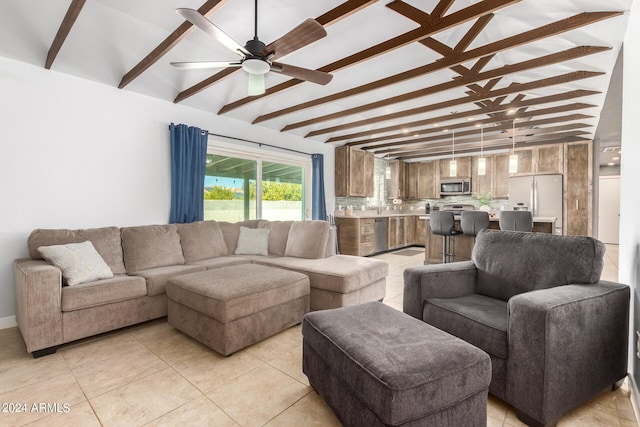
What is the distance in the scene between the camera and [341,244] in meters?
6.25

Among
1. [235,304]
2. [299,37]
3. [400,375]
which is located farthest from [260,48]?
[400,375]

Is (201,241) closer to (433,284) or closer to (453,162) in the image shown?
(433,284)

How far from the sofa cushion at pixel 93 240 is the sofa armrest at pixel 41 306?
476 mm

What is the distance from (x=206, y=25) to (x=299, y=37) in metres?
0.56

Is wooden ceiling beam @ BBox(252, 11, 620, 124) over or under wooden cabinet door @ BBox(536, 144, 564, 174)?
over

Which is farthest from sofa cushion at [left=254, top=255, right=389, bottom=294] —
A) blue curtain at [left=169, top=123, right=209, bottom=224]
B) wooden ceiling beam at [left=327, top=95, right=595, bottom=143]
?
wooden ceiling beam at [left=327, top=95, right=595, bottom=143]

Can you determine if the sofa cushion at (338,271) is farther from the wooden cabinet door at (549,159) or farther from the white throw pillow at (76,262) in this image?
the wooden cabinet door at (549,159)

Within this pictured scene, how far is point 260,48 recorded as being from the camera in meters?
2.05

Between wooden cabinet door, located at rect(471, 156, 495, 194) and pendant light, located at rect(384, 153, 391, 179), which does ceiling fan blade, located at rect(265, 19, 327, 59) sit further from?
wooden cabinet door, located at rect(471, 156, 495, 194)

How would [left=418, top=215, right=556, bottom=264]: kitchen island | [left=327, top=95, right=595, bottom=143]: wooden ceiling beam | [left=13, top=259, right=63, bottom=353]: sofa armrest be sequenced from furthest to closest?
[left=418, top=215, right=556, bottom=264]: kitchen island
[left=327, top=95, right=595, bottom=143]: wooden ceiling beam
[left=13, top=259, right=63, bottom=353]: sofa armrest

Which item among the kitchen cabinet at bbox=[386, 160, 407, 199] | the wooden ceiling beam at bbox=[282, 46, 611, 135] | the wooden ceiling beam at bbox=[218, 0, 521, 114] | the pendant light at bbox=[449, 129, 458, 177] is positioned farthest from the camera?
the kitchen cabinet at bbox=[386, 160, 407, 199]

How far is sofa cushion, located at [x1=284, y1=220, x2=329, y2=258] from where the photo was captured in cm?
347

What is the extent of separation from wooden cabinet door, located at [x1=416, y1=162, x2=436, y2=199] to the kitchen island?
2849mm

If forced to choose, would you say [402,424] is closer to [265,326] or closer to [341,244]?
[265,326]
